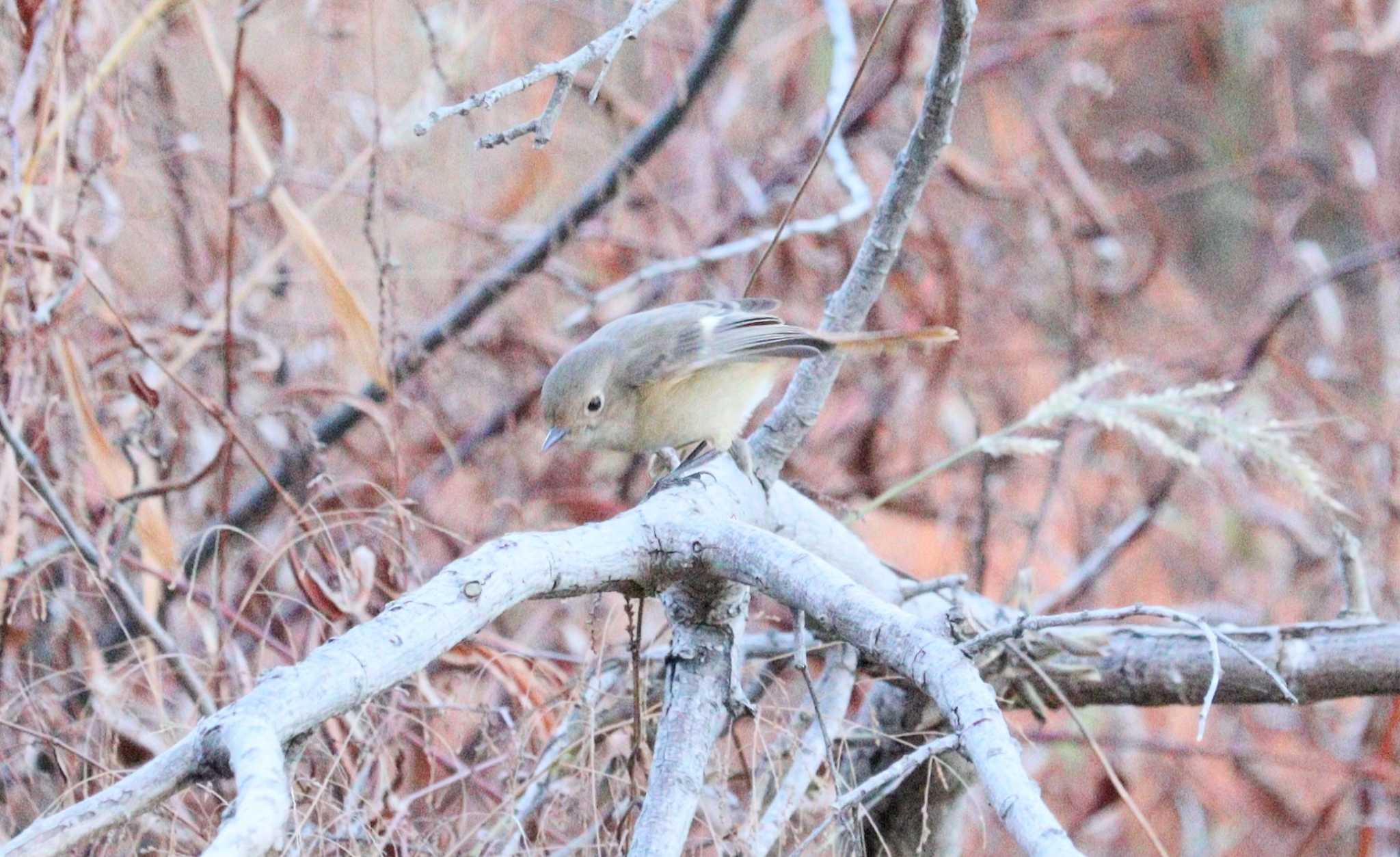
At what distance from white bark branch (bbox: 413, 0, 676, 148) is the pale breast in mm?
1385

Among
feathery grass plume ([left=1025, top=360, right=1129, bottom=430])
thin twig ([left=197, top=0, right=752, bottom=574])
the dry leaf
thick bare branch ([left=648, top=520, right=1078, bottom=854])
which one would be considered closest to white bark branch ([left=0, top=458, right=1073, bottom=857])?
thick bare branch ([left=648, top=520, right=1078, bottom=854])

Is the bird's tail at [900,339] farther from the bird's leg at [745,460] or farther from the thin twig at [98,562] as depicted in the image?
the thin twig at [98,562]

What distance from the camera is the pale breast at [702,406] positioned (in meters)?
2.53

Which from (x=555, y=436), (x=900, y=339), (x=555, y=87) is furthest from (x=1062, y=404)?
(x=555, y=87)

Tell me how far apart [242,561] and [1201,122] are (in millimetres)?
6559

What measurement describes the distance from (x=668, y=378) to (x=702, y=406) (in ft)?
0.30

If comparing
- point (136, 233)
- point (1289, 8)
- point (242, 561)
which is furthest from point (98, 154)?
point (1289, 8)

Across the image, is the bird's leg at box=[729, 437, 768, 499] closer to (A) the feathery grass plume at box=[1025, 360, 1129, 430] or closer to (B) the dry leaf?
(A) the feathery grass plume at box=[1025, 360, 1129, 430]

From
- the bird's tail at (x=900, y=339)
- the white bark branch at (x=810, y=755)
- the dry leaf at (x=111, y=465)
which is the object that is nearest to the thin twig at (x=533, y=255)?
the dry leaf at (x=111, y=465)

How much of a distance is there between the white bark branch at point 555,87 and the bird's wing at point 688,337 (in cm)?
134

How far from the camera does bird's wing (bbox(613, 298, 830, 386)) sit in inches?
98.7

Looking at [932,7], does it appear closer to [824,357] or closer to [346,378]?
[346,378]

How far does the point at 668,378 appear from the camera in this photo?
8.35ft

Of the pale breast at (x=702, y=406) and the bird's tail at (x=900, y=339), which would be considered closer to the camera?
the bird's tail at (x=900, y=339)
